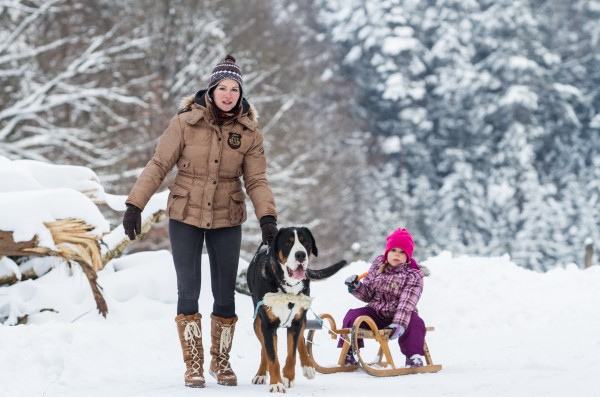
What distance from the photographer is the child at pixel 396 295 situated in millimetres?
6484

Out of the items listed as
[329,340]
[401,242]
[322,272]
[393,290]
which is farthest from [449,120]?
[322,272]

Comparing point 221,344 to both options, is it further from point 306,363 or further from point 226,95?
point 226,95

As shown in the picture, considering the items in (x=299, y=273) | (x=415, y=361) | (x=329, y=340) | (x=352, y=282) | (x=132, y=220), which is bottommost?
(x=415, y=361)

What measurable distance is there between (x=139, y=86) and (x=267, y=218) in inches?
673

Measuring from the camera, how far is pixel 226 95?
541 centimetres

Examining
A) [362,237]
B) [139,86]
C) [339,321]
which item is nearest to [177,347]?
[339,321]

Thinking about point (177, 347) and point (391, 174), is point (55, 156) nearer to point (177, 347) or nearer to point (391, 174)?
point (177, 347)

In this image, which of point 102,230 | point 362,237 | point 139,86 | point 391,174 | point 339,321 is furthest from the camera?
point 391,174

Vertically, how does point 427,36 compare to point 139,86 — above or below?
above

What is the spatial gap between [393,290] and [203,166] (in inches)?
81.8

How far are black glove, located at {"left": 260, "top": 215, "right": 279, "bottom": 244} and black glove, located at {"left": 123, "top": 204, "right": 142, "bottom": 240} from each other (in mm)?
774

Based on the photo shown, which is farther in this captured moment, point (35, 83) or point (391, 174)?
point (391, 174)

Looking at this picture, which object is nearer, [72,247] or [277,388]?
[277,388]

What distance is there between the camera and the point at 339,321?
9.95m
